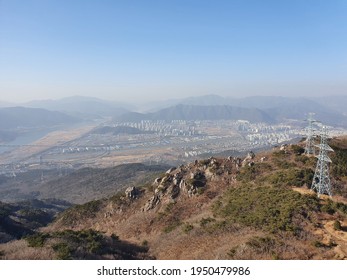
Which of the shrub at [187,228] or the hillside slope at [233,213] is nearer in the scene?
the hillside slope at [233,213]

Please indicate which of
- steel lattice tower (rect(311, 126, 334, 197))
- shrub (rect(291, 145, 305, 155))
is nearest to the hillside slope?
shrub (rect(291, 145, 305, 155))

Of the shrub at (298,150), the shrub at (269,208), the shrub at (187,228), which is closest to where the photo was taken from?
the shrub at (269,208)

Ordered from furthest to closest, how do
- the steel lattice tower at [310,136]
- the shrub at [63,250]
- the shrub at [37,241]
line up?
the steel lattice tower at [310,136], the shrub at [37,241], the shrub at [63,250]

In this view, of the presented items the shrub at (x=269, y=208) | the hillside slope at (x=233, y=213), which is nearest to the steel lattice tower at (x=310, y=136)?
the hillside slope at (x=233, y=213)

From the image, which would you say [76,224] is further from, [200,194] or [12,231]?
[200,194]

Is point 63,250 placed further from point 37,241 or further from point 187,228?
point 187,228

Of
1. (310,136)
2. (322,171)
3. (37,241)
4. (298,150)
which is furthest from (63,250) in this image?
(298,150)

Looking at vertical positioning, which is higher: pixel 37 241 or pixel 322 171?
pixel 322 171

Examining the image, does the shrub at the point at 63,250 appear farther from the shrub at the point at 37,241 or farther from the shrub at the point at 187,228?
the shrub at the point at 187,228

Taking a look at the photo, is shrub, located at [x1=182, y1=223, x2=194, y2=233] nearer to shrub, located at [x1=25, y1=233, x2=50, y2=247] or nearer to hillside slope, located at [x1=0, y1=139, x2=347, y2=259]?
hillside slope, located at [x1=0, y1=139, x2=347, y2=259]

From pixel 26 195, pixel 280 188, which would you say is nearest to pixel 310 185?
pixel 280 188
